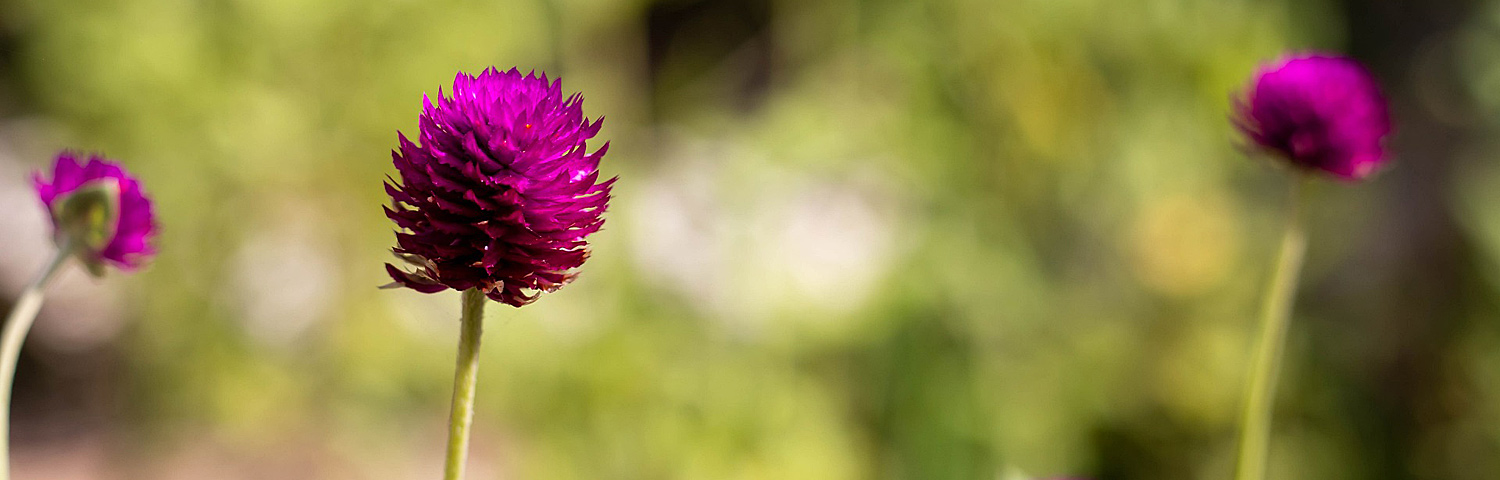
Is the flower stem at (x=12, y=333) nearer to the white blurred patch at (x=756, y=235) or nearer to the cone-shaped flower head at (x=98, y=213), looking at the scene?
the cone-shaped flower head at (x=98, y=213)

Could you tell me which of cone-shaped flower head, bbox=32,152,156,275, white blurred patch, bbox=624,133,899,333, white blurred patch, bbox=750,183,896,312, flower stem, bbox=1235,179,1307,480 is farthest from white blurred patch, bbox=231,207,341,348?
flower stem, bbox=1235,179,1307,480

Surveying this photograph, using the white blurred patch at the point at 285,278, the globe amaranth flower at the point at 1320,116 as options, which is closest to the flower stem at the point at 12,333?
the globe amaranth flower at the point at 1320,116

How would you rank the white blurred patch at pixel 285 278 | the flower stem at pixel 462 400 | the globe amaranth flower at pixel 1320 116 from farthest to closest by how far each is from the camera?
1. the white blurred patch at pixel 285 278
2. the globe amaranth flower at pixel 1320 116
3. the flower stem at pixel 462 400

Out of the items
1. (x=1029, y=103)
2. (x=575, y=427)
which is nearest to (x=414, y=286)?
(x=575, y=427)

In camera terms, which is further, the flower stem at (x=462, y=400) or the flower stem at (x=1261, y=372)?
the flower stem at (x=1261, y=372)

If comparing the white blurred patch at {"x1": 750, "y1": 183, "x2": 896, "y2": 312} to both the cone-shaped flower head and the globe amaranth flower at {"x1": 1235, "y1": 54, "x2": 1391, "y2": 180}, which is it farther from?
the cone-shaped flower head

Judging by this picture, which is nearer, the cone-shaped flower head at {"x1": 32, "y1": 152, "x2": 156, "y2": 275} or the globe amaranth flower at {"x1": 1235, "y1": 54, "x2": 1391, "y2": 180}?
the cone-shaped flower head at {"x1": 32, "y1": 152, "x2": 156, "y2": 275}

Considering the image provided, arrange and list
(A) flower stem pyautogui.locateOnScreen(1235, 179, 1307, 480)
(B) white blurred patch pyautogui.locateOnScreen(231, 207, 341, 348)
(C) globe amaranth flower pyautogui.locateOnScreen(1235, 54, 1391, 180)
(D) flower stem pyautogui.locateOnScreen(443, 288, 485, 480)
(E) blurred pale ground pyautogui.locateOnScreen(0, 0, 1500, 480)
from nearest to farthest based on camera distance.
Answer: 1. (D) flower stem pyautogui.locateOnScreen(443, 288, 485, 480)
2. (A) flower stem pyautogui.locateOnScreen(1235, 179, 1307, 480)
3. (C) globe amaranth flower pyautogui.locateOnScreen(1235, 54, 1391, 180)
4. (E) blurred pale ground pyautogui.locateOnScreen(0, 0, 1500, 480)
5. (B) white blurred patch pyautogui.locateOnScreen(231, 207, 341, 348)

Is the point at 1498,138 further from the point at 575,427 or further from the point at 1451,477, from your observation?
the point at 575,427
